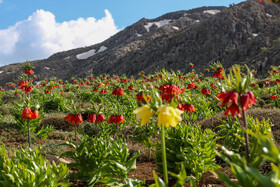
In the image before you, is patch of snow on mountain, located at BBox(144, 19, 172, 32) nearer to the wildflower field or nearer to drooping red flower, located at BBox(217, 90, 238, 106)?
the wildflower field

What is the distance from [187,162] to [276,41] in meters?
35.7

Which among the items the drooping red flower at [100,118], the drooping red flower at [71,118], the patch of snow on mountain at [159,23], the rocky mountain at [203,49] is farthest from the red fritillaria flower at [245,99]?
the patch of snow on mountain at [159,23]

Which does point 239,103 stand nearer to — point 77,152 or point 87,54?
point 77,152

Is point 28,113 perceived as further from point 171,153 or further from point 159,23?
point 159,23

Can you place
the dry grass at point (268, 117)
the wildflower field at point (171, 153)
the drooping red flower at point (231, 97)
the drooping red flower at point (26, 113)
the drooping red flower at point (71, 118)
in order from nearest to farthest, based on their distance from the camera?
1. the wildflower field at point (171, 153)
2. the drooping red flower at point (231, 97)
3. the drooping red flower at point (71, 118)
4. the drooping red flower at point (26, 113)
5. the dry grass at point (268, 117)

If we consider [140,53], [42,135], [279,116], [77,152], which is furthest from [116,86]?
[140,53]

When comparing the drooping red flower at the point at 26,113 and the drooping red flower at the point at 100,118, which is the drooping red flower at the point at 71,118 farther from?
the drooping red flower at the point at 26,113

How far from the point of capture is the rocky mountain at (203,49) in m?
34.2

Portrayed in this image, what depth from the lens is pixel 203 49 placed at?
41562 millimetres

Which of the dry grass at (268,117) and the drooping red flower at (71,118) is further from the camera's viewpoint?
the dry grass at (268,117)

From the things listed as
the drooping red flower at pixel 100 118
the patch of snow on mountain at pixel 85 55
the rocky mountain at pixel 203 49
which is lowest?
the drooping red flower at pixel 100 118

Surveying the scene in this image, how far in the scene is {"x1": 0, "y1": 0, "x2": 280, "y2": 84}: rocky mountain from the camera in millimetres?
34238

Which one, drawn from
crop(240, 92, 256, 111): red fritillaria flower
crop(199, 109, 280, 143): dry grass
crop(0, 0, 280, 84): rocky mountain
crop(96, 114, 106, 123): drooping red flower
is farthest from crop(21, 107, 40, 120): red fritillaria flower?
crop(0, 0, 280, 84): rocky mountain

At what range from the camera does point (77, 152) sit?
286 cm
